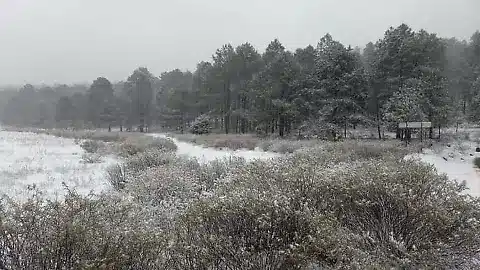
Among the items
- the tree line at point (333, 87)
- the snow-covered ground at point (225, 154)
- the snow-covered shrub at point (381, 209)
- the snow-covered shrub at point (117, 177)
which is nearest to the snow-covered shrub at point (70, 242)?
the snow-covered shrub at point (381, 209)

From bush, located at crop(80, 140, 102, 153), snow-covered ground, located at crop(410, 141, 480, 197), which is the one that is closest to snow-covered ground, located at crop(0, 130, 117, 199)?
bush, located at crop(80, 140, 102, 153)

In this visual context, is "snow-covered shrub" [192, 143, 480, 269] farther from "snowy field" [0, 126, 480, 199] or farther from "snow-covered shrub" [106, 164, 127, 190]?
"snow-covered shrub" [106, 164, 127, 190]

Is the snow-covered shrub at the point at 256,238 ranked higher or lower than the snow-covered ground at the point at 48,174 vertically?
higher

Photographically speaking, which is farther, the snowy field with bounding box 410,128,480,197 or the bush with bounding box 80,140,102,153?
the bush with bounding box 80,140,102,153

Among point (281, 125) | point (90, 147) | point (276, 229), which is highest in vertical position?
point (281, 125)

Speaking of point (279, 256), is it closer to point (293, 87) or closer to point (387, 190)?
point (387, 190)

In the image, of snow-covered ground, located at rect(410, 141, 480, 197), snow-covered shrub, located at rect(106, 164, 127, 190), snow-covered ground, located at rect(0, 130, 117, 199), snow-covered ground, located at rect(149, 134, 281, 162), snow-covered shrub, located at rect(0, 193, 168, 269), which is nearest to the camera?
snow-covered shrub, located at rect(0, 193, 168, 269)

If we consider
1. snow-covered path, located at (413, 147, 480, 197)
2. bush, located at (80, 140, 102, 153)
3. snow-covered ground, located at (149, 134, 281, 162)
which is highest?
bush, located at (80, 140, 102, 153)

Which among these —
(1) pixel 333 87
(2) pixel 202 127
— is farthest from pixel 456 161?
(2) pixel 202 127

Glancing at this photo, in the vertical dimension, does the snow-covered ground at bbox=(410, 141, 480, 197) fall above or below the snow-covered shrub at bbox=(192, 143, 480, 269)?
below

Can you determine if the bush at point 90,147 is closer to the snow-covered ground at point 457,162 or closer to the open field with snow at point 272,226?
the open field with snow at point 272,226

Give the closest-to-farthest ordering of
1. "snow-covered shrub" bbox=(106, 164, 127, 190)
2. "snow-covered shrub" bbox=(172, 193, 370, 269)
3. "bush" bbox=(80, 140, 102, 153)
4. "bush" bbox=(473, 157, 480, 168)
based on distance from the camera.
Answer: "snow-covered shrub" bbox=(172, 193, 370, 269) < "snow-covered shrub" bbox=(106, 164, 127, 190) < "bush" bbox=(473, 157, 480, 168) < "bush" bbox=(80, 140, 102, 153)

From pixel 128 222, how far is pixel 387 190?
3.70 m

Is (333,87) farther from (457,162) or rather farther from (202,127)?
(202,127)
